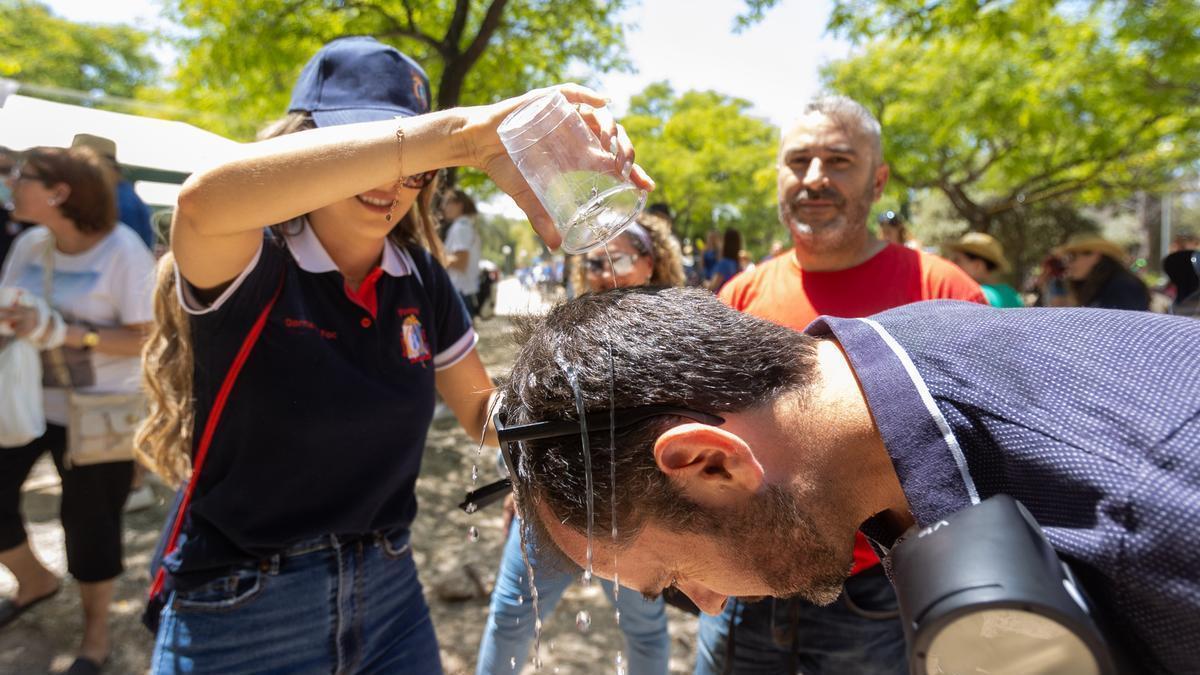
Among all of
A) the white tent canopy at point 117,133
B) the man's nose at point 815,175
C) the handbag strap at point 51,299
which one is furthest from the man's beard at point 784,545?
the handbag strap at point 51,299

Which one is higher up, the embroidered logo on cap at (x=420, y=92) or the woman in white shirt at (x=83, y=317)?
the embroidered logo on cap at (x=420, y=92)

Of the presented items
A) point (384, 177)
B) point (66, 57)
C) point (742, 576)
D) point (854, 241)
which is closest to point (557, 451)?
point (742, 576)

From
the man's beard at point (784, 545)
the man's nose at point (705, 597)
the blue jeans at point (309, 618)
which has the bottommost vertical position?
the blue jeans at point (309, 618)

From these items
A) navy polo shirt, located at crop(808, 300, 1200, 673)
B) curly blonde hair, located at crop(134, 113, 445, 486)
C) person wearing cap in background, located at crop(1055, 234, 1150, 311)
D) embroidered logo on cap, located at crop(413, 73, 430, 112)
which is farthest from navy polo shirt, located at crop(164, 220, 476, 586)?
person wearing cap in background, located at crop(1055, 234, 1150, 311)

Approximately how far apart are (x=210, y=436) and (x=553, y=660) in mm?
2385

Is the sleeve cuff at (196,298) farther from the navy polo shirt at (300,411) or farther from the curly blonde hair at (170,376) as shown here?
the curly blonde hair at (170,376)

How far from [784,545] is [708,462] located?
184 mm

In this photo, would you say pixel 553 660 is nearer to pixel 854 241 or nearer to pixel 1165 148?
pixel 854 241

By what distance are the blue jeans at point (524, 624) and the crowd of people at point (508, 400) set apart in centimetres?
1

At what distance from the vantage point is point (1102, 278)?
520 cm

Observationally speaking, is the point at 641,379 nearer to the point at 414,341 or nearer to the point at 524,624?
the point at 414,341

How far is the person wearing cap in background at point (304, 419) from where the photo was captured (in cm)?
167

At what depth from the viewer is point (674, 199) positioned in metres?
24.8

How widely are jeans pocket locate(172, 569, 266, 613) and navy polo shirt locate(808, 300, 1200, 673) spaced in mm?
1448
